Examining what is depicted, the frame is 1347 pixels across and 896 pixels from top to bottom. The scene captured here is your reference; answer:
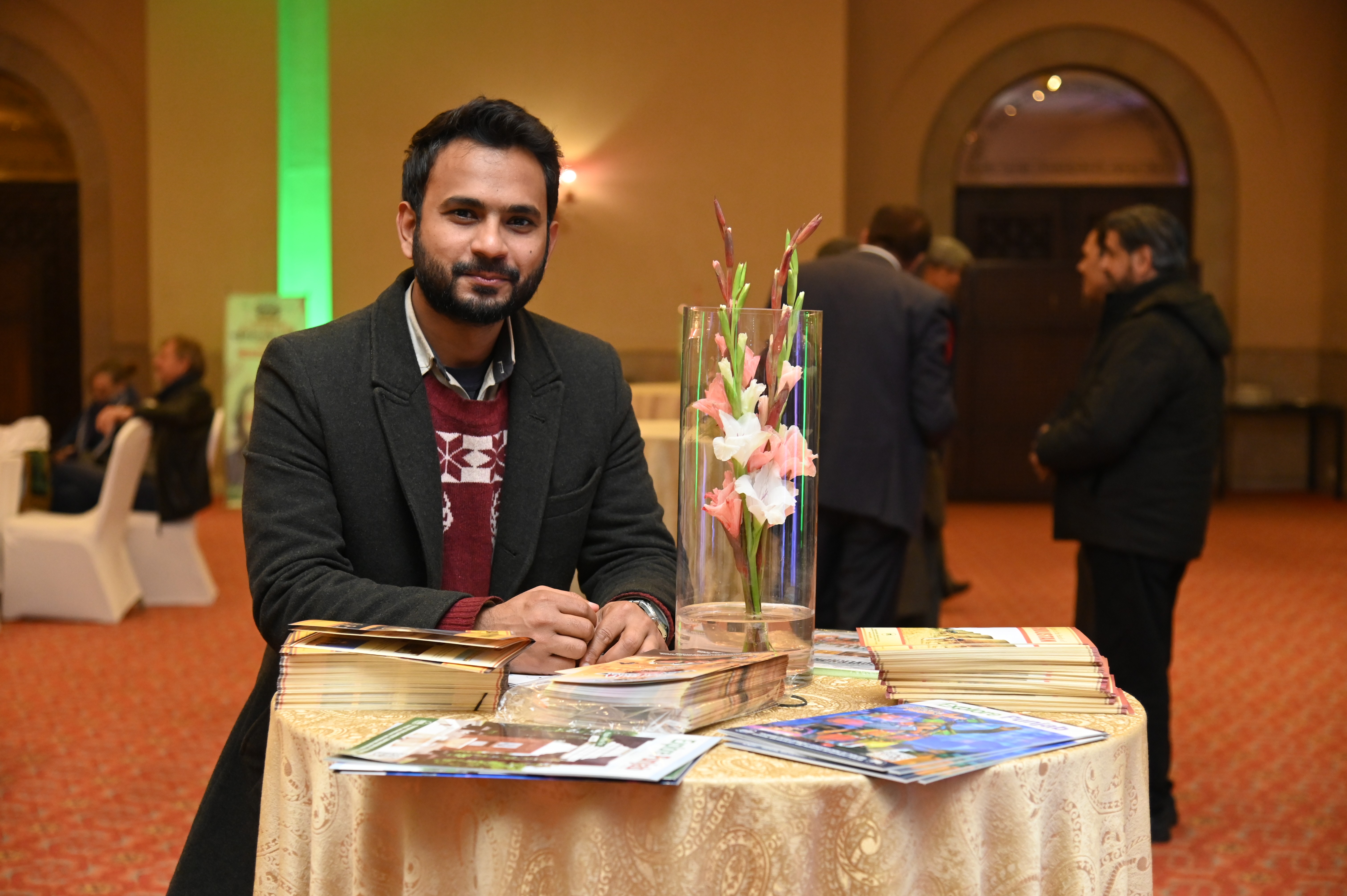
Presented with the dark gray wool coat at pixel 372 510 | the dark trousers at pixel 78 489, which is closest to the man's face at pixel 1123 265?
the dark gray wool coat at pixel 372 510

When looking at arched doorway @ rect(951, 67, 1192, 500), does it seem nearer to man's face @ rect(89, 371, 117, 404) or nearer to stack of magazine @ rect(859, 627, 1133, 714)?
man's face @ rect(89, 371, 117, 404)

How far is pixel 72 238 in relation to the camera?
13.0 metres

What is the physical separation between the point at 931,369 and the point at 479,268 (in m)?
2.64

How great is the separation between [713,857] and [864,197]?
427 inches

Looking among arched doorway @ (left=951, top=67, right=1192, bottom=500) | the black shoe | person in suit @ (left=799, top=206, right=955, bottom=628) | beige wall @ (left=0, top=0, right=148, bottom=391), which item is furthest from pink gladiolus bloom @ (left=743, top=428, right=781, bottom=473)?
beige wall @ (left=0, top=0, right=148, bottom=391)

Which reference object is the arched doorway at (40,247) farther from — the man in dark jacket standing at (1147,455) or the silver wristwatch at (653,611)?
the silver wristwatch at (653,611)

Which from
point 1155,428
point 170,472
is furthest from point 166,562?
point 1155,428

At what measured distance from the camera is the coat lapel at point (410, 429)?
1.81 metres

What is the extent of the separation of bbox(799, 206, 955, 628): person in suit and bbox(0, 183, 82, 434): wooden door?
10881 mm

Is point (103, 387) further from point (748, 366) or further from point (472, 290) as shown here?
point (748, 366)

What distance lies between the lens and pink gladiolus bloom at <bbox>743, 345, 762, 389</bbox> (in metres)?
1.54

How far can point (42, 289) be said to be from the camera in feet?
42.9

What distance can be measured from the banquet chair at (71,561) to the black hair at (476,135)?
4.78 metres

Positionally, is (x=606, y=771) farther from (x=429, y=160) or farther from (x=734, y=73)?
(x=734, y=73)
